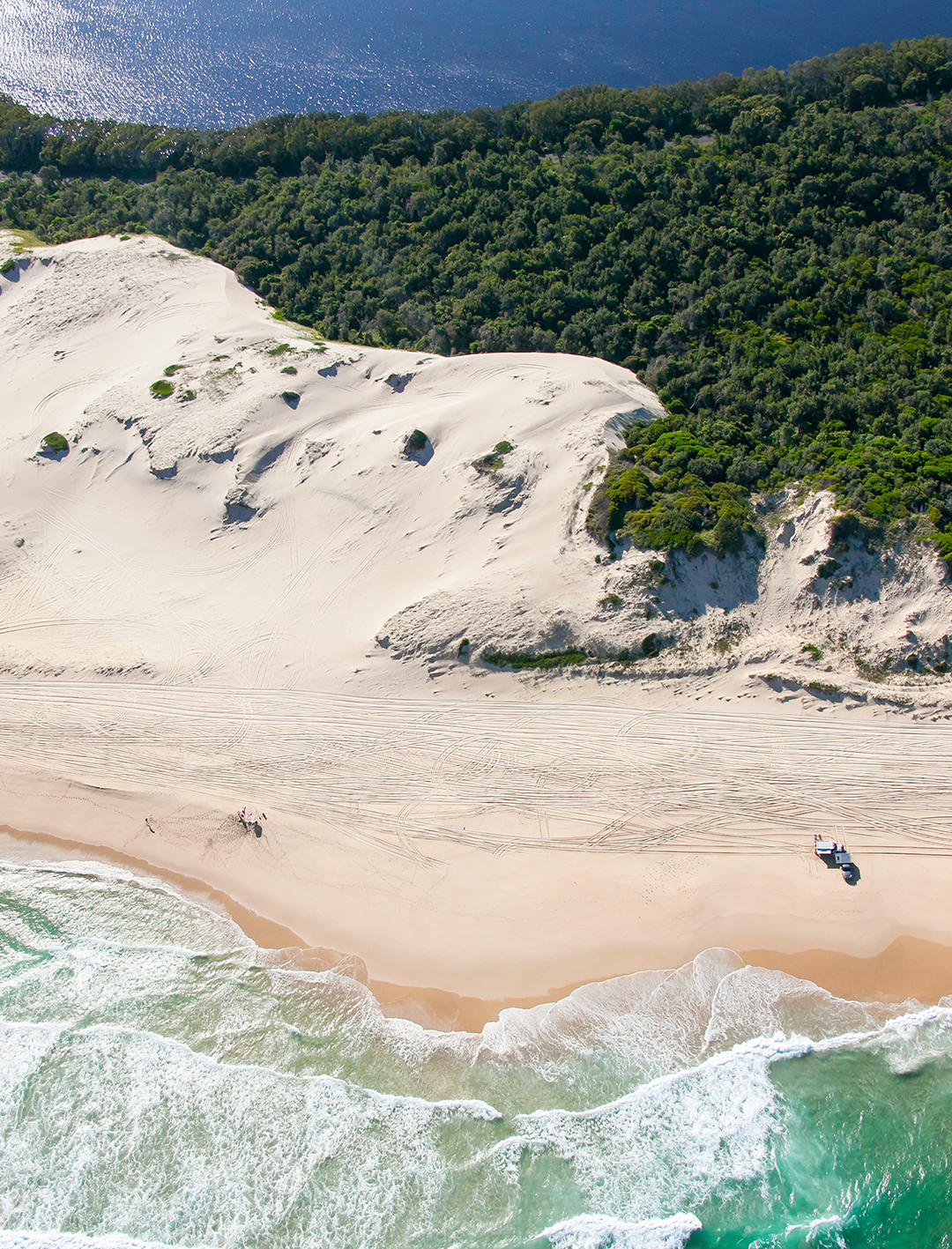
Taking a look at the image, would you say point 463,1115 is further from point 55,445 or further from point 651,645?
point 55,445

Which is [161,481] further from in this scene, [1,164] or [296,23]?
[296,23]

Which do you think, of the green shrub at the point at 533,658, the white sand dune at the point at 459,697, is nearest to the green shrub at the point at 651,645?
the white sand dune at the point at 459,697

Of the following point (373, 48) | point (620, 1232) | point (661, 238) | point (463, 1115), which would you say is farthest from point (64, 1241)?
point (373, 48)

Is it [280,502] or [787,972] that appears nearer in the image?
[787,972]

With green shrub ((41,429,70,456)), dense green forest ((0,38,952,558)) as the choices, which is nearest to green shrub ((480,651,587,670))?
dense green forest ((0,38,952,558))

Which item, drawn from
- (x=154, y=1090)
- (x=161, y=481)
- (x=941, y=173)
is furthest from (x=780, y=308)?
(x=154, y=1090)
